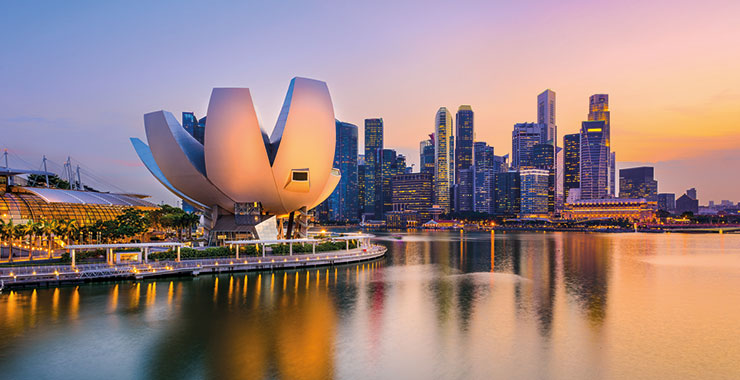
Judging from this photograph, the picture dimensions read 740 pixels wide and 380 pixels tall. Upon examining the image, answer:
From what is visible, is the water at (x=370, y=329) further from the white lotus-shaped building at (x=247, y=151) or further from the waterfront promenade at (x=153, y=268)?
the white lotus-shaped building at (x=247, y=151)

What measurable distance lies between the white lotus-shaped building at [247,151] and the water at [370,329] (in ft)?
43.3

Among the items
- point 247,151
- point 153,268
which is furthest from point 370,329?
point 247,151

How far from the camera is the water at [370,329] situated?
17781mm

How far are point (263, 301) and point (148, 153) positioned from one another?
34.5 meters

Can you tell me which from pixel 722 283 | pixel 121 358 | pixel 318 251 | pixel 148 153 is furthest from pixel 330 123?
pixel 722 283

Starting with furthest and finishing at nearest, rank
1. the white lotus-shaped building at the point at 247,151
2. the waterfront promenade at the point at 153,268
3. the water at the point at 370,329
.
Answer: the white lotus-shaped building at the point at 247,151, the waterfront promenade at the point at 153,268, the water at the point at 370,329

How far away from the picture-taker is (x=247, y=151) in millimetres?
48062

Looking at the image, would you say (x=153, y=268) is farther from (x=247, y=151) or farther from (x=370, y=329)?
(x=370, y=329)

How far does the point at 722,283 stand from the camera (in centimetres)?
4134

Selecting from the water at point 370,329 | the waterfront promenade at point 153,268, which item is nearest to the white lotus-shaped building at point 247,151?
the waterfront promenade at point 153,268

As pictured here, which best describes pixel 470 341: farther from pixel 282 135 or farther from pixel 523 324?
pixel 282 135

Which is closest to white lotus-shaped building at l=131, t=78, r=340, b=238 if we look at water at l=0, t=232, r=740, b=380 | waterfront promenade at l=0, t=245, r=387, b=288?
waterfront promenade at l=0, t=245, r=387, b=288

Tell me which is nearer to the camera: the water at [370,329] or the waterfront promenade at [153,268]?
the water at [370,329]

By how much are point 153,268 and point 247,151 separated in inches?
592
